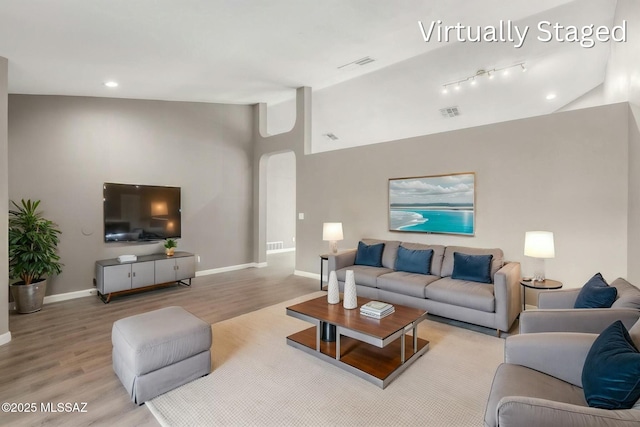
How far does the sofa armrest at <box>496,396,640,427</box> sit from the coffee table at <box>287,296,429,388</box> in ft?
3.50

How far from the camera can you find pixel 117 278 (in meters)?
4.39

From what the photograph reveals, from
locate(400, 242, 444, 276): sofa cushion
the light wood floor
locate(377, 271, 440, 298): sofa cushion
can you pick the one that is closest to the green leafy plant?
the light wood floor

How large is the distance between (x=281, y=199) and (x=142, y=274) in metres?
5.38

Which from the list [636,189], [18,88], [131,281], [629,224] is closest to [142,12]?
[18,88]

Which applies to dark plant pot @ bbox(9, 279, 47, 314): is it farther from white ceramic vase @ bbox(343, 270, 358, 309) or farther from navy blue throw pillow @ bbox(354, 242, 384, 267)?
navy blue throw pillow @ bbox(354, 242, 384, 267)

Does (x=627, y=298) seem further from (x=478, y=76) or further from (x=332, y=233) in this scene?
(x=478, y=76)

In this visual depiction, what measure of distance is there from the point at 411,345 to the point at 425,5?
11.3ft

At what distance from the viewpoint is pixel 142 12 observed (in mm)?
2633

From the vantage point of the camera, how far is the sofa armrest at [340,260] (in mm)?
4551

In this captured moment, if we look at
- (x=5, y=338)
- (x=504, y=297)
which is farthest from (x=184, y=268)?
(x=504, y=297)

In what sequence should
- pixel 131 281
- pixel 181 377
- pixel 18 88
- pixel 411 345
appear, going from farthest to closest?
pixel 131 281
pixel 18 88
pixel 411 345
pixel 181 377

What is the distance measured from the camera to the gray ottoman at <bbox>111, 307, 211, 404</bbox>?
82.4 inches

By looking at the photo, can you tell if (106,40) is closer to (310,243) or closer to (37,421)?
(37,421)

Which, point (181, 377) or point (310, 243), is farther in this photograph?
point (310, 243)
